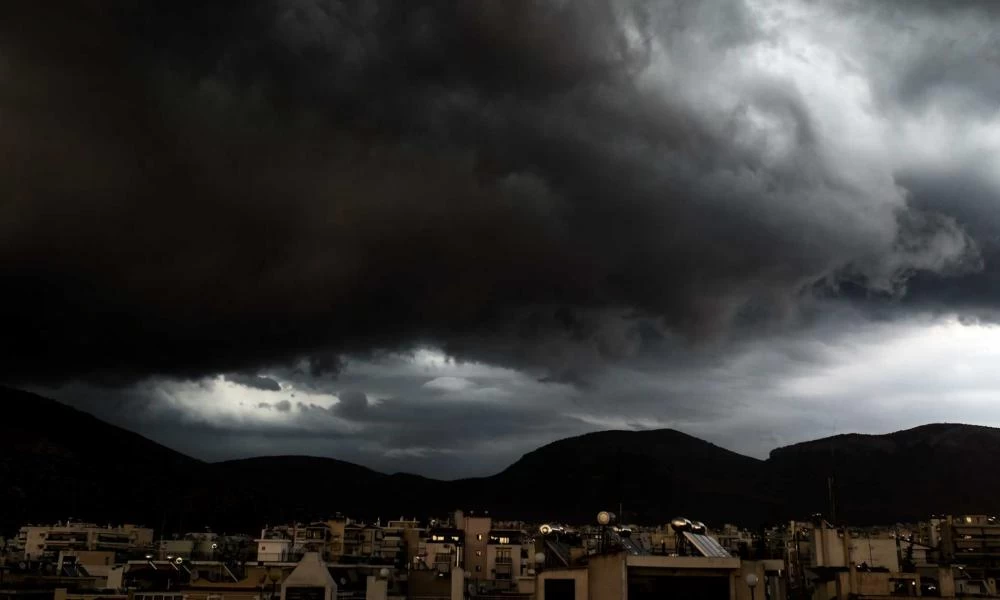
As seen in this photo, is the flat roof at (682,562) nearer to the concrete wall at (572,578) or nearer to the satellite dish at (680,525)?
the satellite dish at (680,525)

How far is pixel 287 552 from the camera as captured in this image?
406 feet

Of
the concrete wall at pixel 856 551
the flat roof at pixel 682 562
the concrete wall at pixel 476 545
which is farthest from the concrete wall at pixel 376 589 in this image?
the concrete wall at pixel 476 545

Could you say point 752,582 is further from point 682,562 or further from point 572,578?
point 572,578

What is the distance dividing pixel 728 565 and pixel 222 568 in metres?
86.8

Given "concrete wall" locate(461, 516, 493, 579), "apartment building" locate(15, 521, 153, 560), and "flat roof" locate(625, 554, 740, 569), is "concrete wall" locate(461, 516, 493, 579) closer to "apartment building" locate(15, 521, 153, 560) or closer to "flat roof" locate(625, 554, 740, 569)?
"apartment building" locate(15, 521, 153, 560)

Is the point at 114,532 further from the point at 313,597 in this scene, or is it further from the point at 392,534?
the point at 313,597

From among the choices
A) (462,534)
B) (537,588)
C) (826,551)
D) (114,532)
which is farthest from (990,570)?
(114,532)

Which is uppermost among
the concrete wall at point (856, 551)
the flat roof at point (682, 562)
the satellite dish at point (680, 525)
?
the satellite dish at point (680, 525)

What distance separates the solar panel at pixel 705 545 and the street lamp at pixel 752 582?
3082 millimetres

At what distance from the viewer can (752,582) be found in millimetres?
43500

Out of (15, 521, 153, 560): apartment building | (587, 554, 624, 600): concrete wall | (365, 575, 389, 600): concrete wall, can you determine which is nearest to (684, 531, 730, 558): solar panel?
(587, 554, 624, 600): concrete wall

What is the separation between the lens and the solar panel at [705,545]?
4884 centimetres

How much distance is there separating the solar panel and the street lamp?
10.1 ft

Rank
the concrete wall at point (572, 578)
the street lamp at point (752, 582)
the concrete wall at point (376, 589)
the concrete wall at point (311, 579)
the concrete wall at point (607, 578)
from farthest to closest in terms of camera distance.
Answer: the concrete wall at point (376, 589), the concrete wall at point (311, 579), the concrete wall at point (572, 578), the concrete wall at point (607, 578), the street lamp at point (752, 582)
